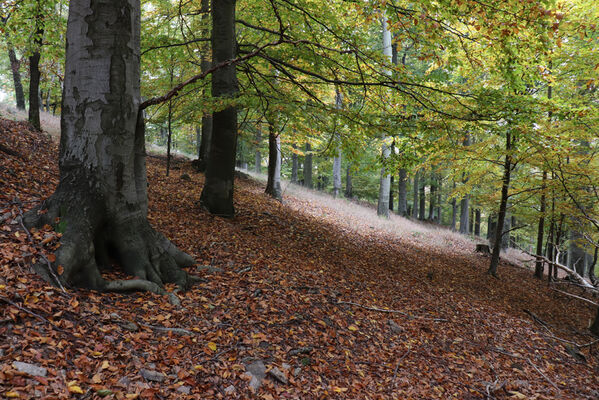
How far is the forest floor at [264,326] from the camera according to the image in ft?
8.13

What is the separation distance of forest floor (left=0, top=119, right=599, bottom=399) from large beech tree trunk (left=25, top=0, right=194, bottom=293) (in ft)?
0.80

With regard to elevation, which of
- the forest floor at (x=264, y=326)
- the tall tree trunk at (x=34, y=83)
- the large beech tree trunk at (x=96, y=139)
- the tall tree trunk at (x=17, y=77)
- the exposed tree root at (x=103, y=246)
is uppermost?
the tall tree trunk at (x=17, y=77)

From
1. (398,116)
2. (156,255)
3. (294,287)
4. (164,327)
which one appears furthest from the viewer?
(398,116)

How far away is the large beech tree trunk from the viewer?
336 centimetres

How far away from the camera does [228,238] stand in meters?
6.10

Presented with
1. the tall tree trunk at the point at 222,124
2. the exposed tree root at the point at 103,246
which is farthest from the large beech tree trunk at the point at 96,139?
the tall tree trunk at the point at 222,124

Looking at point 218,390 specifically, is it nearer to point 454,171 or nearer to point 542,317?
point 542,317

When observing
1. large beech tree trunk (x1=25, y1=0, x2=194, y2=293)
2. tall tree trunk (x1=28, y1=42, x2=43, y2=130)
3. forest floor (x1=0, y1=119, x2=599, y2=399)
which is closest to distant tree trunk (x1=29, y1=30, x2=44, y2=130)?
tall tree trunk (x1=28, y1=42, x2=43, y2=130)

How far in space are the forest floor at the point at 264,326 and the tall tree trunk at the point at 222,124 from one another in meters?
0.48

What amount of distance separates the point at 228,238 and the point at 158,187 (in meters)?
3.63

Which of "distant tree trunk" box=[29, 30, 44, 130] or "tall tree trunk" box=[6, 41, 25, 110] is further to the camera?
"tall tree trunk" box=[6, 41, 25, 110]

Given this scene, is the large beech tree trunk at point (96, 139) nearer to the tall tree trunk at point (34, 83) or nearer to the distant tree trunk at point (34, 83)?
the distant tree trunk at point (34, 83)

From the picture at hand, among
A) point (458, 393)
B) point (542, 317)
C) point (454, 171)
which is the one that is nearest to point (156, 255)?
point (458, 393)

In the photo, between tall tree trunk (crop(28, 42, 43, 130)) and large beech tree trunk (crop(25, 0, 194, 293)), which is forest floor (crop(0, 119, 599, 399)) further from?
tall tree trunk (crop(28, 42, 43, 130))
